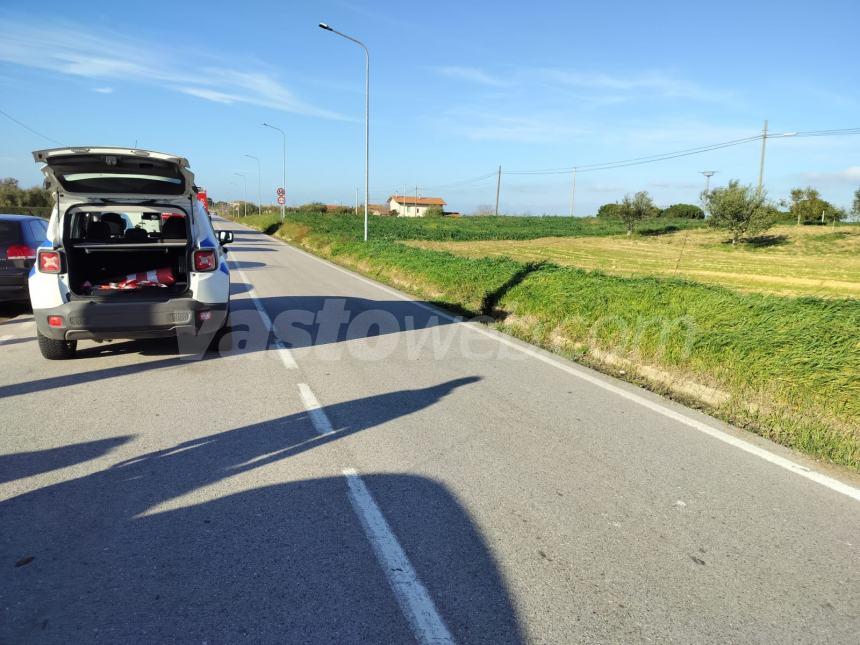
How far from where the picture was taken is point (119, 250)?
7.40 metres

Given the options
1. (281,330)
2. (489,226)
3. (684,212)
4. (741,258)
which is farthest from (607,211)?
Answer: (281,330)

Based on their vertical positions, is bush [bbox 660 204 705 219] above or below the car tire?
above

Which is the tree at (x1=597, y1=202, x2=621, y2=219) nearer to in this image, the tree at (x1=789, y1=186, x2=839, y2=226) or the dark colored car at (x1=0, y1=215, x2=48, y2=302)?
the tree at (x1=789, y1=186, x2=839, y2=226)

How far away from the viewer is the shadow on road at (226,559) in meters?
2.41

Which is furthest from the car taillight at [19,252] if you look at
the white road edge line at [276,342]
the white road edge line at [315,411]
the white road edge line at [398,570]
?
the white road edge line at [398,570]

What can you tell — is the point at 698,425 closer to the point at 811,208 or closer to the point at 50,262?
the point at 50,262

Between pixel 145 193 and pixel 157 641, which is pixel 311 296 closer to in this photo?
pixel 145 193

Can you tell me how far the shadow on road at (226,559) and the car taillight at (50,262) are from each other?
2.99 m

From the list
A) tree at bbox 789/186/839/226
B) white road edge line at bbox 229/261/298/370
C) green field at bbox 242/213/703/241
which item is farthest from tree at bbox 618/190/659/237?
white road edge line at bbox 229/261/298/370

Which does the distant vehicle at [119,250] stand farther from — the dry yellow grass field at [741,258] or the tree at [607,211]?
the tree at [607,211]

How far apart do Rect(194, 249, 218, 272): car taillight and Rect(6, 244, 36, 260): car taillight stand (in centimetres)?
455

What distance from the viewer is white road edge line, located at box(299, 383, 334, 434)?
15.4 feet

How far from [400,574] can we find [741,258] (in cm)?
3685

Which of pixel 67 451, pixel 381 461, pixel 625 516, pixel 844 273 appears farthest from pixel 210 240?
pixel 844 273
